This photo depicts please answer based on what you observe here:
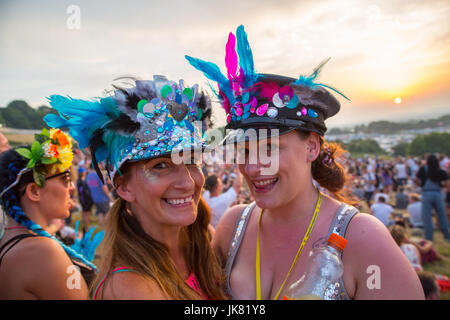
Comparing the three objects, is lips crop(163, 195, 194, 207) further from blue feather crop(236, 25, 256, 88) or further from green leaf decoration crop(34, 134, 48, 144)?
green leaf decoration crop(34, 134, 48, 144)

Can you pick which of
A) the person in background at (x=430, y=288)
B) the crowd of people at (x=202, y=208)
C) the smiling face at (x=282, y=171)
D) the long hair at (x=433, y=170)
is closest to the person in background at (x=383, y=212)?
the long hair at (x=433, y=170)

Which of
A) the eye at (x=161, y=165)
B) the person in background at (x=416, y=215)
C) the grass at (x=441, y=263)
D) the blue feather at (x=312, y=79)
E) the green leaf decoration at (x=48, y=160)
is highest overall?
the blue feather at (x=312, y=79)

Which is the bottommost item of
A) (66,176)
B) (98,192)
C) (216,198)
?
(98,192)

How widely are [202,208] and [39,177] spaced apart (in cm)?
149

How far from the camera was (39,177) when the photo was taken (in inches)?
105

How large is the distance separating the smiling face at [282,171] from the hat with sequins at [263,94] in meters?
0.09

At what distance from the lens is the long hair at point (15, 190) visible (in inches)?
97.9

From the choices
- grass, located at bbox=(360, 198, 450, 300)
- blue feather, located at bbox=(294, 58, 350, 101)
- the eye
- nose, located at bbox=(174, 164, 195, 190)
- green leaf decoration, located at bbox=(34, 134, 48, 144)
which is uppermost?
blue feather, located at bbox=(294, 58, 350, 101)

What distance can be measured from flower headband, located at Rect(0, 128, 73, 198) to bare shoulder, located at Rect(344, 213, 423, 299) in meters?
2.46

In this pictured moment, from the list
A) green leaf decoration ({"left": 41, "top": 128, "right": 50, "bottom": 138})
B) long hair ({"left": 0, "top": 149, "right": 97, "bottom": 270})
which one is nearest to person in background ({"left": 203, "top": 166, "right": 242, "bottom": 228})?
long hair ({"left": 0, "top": 149, "right": 97, "bottom": 270})

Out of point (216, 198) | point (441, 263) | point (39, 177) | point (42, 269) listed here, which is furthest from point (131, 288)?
point (441, 263)

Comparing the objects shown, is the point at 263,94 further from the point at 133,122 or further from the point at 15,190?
the point at 15,190

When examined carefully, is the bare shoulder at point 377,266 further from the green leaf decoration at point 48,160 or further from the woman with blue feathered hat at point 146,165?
the green leaf decoration at point 48,160

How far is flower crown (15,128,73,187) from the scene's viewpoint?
266 cm
